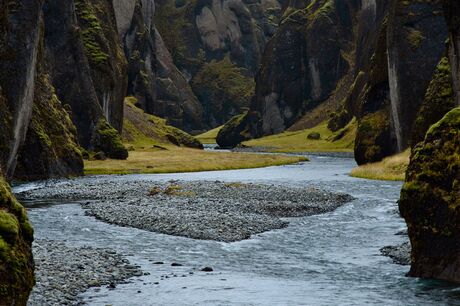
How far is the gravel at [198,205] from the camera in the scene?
4269 cm

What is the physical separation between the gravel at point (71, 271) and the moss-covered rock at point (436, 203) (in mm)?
13206

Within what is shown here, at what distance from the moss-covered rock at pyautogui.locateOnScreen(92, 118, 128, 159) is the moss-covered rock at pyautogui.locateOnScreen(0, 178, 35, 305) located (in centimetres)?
9886

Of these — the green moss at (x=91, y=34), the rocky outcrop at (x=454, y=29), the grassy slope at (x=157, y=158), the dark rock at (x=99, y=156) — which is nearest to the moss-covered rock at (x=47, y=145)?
the grassy slope at (x=157, y=158)

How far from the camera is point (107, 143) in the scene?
120938 millimetres

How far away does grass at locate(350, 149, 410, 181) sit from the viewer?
263ft

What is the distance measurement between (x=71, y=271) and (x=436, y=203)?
17.1 meters

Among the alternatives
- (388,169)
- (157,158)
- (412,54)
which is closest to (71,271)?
(388,169)

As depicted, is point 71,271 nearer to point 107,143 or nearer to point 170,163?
point 170,163

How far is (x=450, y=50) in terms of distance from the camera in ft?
167

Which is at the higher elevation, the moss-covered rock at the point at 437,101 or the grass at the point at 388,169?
the moss-covered rock at the point at 437,101

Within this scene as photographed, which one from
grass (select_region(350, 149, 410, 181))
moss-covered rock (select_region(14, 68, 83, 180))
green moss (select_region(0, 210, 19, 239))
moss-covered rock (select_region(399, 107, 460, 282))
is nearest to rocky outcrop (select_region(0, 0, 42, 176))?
moss-covered rock (select_region(14, 68, 83, 180))

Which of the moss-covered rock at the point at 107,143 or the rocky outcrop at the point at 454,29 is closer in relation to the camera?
the rocky outcrop at the point at 454,29

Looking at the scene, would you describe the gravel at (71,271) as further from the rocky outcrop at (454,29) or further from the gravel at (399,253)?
the rocky outcrop at (454,29)

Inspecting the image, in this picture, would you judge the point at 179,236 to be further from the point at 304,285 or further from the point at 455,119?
the point at 455,119
